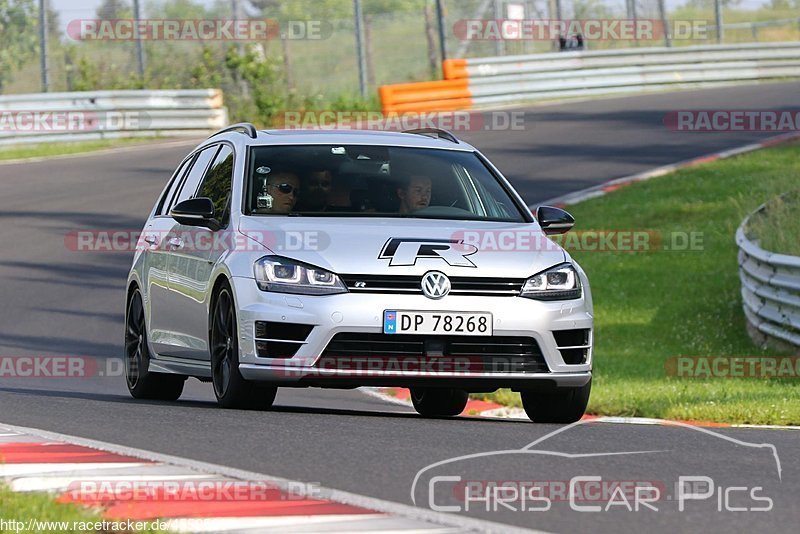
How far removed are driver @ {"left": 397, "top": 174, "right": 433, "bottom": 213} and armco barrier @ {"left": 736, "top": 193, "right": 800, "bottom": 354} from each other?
5.59m

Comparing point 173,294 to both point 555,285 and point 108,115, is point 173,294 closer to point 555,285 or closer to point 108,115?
point 555,285

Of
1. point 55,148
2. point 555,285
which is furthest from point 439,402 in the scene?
point 55,148

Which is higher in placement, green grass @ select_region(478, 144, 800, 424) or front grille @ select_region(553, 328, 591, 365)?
front grille @ select_region(553, 328, 591, 365)

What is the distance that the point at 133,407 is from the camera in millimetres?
9961

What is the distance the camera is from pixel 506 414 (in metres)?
12.5

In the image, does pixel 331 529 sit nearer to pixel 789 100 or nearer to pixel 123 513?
pixel 123 513

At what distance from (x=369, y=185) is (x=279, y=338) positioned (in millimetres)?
1467

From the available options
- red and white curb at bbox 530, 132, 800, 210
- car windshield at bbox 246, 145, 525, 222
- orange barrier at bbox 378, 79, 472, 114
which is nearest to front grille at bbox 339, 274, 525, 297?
car windshield at bbox 246, 145, 525, 222

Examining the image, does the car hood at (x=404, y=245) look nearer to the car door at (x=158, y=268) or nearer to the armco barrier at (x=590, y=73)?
the car door at (x=158, y=268)

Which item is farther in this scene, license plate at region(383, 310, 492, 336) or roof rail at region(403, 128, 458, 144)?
roof rail at region(403, 128, 458, 144)

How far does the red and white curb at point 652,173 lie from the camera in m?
22.9

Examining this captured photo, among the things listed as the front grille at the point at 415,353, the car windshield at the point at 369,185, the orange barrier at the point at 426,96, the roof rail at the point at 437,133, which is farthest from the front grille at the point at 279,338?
the orange barrier at the point at 426,96

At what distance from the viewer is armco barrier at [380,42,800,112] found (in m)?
33.3

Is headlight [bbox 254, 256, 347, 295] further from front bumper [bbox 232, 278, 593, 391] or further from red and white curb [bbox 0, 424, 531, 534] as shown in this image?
red and white curb [bbox 0, 424, 531, 534]
